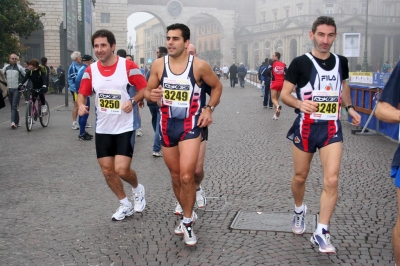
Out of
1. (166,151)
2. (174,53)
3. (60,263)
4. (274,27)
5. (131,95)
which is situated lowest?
(60,263)

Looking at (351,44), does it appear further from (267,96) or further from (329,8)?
(329,8)

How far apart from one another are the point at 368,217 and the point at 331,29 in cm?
201

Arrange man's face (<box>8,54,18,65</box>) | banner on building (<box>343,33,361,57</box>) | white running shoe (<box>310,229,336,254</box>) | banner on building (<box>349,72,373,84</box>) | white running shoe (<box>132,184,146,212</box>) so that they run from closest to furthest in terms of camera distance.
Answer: white running shoe (<box>310,229,336,254</box>), white running shoe (<box>132,184,146,212</box>), man's face (<box>8,54,18,65</box>), banner on building (<box>349,72,373,84</box>), banner on building (<box>343,33,361,57</box>)

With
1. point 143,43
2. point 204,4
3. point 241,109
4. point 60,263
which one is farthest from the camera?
point 143,43

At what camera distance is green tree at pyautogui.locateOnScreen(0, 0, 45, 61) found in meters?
24.9

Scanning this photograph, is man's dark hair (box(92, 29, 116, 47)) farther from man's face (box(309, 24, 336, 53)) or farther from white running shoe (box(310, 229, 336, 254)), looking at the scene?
white running shoe (box(310, 229, 336, 254))

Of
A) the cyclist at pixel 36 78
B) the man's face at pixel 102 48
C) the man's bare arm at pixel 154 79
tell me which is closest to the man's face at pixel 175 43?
the man's bare arm at pixel 154 79

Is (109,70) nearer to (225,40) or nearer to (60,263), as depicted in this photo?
(60,263)

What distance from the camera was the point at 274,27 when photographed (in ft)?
269

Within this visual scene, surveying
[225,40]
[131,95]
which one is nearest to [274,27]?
[225,40]

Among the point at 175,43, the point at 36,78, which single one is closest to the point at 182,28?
the point at 175,43

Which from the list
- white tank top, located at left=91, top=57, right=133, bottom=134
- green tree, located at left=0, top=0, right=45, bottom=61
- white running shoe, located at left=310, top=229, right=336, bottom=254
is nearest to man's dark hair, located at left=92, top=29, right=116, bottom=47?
white tank top, located at left=91, top=57, right=133, bottom=134

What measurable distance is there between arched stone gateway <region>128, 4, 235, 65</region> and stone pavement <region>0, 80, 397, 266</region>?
251 feet

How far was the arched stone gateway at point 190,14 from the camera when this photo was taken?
281 feet
